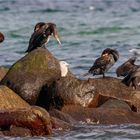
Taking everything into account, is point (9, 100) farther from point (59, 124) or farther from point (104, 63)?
point (104, 63)

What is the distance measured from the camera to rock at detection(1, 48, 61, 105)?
15750 millimetres

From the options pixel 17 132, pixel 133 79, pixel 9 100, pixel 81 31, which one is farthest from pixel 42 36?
pixel 81 31

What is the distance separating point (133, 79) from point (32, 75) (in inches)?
94.0

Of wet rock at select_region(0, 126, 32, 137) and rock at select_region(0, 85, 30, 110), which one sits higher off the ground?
rock at select_region(0, 85, 30, 110)

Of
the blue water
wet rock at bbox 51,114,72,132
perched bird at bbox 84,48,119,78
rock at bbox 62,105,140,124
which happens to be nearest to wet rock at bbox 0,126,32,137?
the blue water

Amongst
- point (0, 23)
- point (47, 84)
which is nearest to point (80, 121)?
point (47, 84)

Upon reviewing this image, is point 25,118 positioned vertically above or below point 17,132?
above

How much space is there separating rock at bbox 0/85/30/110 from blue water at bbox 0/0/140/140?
1.25 metres

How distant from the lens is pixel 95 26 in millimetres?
39656

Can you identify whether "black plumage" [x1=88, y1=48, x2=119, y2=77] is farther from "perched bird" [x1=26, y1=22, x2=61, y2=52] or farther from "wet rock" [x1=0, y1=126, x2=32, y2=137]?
"wet rock" [x1=0, y1=126, x2=32, y2=137]

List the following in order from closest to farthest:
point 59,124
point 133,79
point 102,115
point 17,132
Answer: point 17,132 < point 59,124 < point 102,115 < point 133,79

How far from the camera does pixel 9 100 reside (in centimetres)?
1443

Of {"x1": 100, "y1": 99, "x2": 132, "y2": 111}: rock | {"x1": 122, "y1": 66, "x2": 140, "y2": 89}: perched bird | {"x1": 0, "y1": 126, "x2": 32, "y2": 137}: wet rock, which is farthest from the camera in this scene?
{"x1": 122, "y1": 66, "x2": 140, "y2": 89}: perched bird

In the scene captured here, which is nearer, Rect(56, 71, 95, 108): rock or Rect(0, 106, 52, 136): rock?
Rect(0, 106, 52, 136): rock
